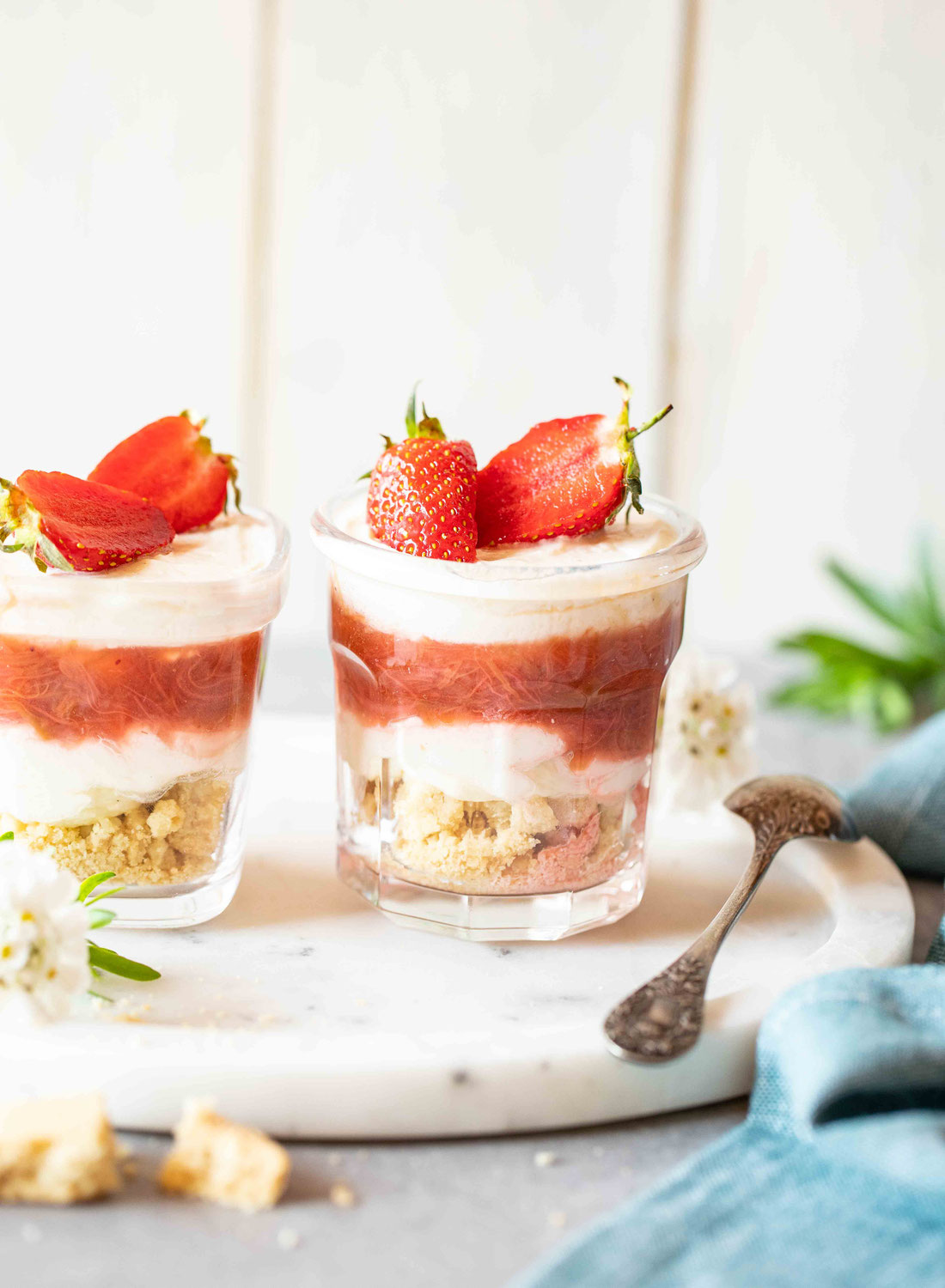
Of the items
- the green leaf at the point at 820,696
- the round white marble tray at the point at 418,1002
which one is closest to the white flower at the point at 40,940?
the round white marble tray at the point at 418,1002

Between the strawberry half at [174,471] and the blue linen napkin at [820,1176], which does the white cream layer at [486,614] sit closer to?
the strawberry half at [174,471]

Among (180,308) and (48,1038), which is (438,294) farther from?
(48,1038)

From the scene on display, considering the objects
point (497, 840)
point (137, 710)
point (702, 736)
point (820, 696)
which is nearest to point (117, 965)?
point (137, 710)

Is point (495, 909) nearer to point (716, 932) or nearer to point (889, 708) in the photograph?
point (716, 932)

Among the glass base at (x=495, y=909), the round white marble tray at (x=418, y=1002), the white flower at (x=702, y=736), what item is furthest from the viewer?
the white flower at (x=702, y=736)

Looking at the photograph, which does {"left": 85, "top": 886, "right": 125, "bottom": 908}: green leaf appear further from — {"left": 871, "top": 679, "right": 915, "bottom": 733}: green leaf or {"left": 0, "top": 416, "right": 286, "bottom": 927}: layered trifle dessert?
{"left": 871, "top": 679, "right": 915, "bottom": 733}: green leaf

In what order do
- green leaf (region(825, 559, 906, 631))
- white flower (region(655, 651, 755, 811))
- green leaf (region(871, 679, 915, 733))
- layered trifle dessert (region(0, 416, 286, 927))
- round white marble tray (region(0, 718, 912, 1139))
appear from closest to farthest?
round white marble tray (region(0, 718, 912, 1139)) → layered trifle dessert (region(0, 416, 286, 927)) → white flower (region(655, 651, 755, 811)) → green leaf (region(871, 679, 915, 733)) → green leaf (region(825, 559, 906, 631))

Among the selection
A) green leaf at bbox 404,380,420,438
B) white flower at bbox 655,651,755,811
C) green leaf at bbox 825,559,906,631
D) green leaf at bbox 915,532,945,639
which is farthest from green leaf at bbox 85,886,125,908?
green leaf at bbox 915,532,945,639
